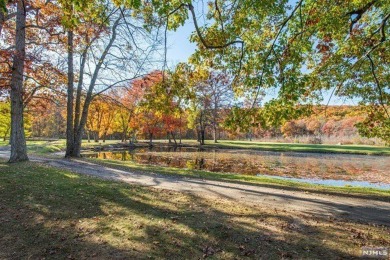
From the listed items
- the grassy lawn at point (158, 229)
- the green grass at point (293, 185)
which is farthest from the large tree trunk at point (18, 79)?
the grassy lawn at point (158, 229)

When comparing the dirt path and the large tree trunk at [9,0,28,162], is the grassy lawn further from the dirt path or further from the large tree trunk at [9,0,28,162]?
the large tree trunk at [9,0,28,162]

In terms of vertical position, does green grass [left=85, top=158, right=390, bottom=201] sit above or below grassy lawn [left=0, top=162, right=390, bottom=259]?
below

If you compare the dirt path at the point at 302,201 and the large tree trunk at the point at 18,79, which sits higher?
the large tree trunk at the point at 18,79

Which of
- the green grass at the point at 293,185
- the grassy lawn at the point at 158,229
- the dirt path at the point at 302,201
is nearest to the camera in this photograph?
the grassy lawn at the point at 158,229

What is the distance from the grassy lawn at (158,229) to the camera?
4227 mm

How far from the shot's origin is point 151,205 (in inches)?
247

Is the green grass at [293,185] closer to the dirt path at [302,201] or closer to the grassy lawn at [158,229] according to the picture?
the dirt path at [302,201]

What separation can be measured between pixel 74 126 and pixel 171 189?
11795 mm

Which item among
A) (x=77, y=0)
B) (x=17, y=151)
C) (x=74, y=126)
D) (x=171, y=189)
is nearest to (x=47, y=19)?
(x=17, y=151)

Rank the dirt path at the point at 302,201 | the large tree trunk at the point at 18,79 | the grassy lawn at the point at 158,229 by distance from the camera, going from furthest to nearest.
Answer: the large tree trunk at the point at 18,79
the dirt path at the point at 302,201
the grassy lawn at the point at 158,229

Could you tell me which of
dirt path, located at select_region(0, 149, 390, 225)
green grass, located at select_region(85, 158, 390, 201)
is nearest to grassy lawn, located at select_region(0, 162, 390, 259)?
dirt path, located at select_region(0, 149, 390, 225)

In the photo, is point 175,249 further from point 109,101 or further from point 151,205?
point 109,101

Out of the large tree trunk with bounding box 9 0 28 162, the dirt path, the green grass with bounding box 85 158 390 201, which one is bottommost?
the green grass with bounding box 85 158 390 201

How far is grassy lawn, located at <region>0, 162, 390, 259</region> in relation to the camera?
4.23 m
